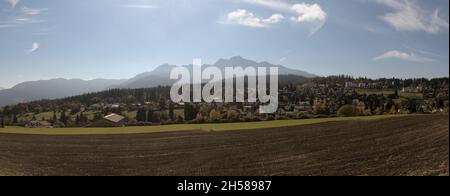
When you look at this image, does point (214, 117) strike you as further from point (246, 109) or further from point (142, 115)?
point (142, 115)

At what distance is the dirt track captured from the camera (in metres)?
10.6

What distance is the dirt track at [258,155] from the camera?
10570 millimetres

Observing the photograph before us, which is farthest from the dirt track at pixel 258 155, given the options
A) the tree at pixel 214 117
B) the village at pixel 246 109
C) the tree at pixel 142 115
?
the tree at pixel 142 115

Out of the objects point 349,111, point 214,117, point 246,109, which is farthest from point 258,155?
point 246,109

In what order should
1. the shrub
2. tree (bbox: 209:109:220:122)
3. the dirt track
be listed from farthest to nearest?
1. the shrub
2. tree (bbox: 209:109:220:122)
3. the dirt track

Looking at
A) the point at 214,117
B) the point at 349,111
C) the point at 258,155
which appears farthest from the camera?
the point at 349,111

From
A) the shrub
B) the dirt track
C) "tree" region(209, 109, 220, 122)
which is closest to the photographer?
the dirt track

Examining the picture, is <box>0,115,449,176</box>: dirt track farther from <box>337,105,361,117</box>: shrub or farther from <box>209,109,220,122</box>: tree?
<box>337,105,361,117</box>: shrub

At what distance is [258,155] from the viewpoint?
520 inches

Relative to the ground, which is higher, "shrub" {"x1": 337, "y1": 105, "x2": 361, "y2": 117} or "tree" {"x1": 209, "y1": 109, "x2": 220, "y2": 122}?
"shrub" {"x1": 337, "y1": 105, "x2": 361, "y2": 117}

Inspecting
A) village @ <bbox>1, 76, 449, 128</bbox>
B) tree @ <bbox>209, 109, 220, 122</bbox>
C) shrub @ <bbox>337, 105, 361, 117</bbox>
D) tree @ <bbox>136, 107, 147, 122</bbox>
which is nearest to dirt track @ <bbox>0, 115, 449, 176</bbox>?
tree @ <bbox>209, 109, 220, 122</bbox>

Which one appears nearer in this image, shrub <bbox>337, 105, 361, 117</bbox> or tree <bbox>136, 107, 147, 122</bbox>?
shrub <bbox>337, 105, 361, 117</bbox>

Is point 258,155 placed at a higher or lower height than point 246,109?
lower
